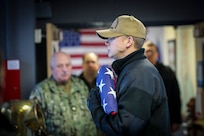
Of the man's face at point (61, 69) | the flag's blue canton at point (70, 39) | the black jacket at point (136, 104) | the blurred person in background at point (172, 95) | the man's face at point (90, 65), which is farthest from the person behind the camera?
the flag's blue canton at point (70, 39)

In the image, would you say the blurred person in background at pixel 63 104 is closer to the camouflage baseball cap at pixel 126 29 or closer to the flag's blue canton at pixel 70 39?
the camouflage baseball cap at pixel 126 29

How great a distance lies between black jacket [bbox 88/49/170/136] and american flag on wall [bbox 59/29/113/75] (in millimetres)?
4580

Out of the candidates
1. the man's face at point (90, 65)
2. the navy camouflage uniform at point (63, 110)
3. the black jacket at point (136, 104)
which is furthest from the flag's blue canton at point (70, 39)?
the black jacket at point (136, 104)

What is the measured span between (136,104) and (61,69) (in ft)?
5.93

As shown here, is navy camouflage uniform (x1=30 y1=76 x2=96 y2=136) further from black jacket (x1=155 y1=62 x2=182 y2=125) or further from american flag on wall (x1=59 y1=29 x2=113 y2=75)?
american flag on wall (x1=59 y1=29 x2=113 y2=75)

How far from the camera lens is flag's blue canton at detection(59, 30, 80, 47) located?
6.71m

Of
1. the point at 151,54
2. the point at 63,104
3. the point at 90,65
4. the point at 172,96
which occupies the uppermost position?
the point at 151,54

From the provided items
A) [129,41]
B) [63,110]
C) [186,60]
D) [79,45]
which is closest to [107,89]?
[129,41]

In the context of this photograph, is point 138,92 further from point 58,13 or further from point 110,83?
point 58,13

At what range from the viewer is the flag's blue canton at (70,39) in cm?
671

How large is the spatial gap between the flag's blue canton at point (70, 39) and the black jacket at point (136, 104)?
4526 mm

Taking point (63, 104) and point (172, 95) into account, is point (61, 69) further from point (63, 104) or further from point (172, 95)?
point (172, 95)

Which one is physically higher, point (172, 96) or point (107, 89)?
point (107, 89)

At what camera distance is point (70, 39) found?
268 inches
